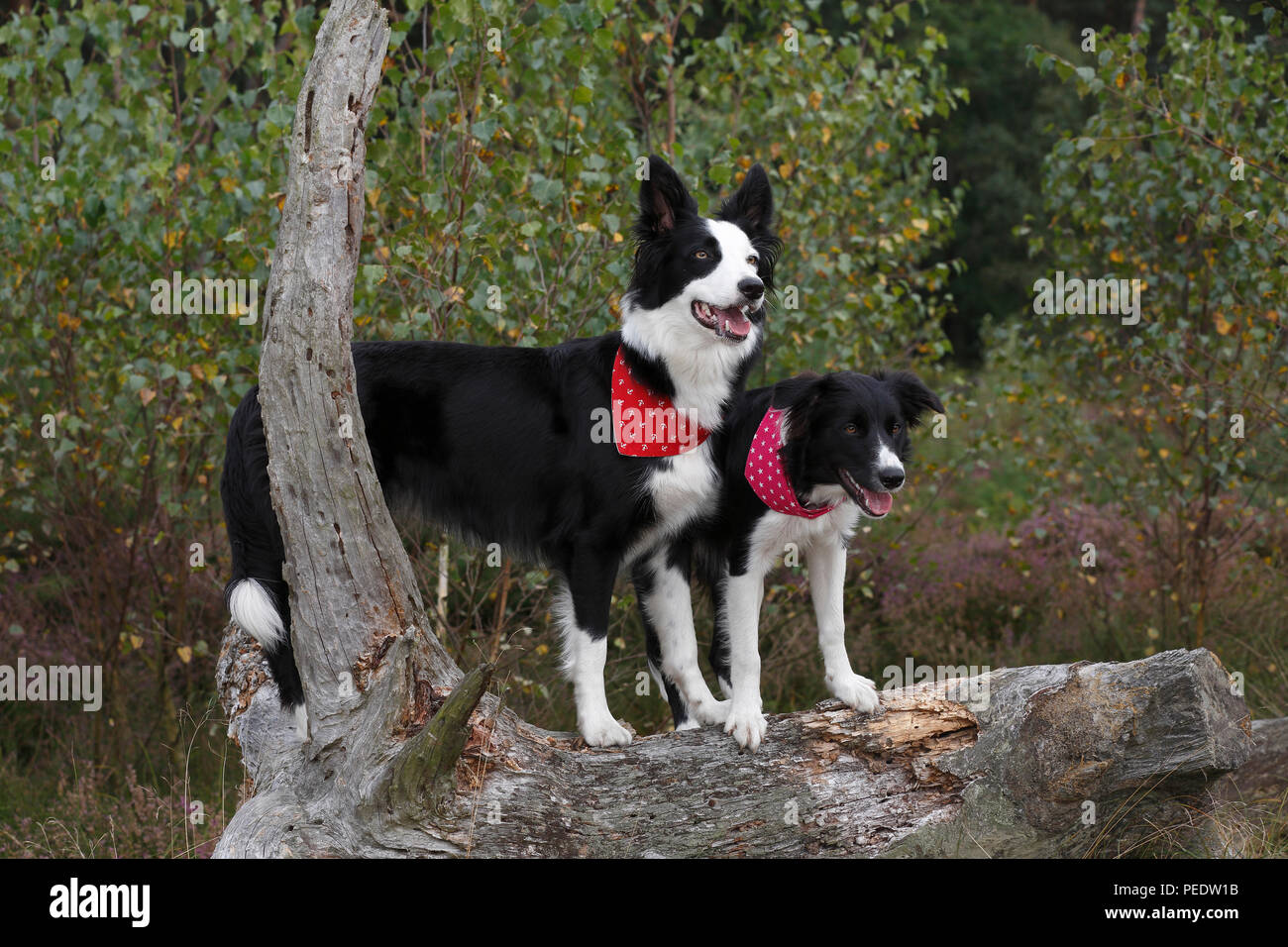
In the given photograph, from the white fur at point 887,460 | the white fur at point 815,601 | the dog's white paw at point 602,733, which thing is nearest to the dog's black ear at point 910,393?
the white fur at point 887,460

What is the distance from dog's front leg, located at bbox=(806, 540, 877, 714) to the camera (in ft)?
13.0

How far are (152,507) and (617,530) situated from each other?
3.49m

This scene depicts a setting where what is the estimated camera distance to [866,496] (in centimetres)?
392

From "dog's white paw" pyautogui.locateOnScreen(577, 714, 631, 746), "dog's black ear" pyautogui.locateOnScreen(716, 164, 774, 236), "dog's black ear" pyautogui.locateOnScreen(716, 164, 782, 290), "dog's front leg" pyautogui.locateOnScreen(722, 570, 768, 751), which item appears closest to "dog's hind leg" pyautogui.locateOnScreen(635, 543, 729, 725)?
"dog's front leg" pyautogui.locateOnScreen(722, 570, 768, 751)

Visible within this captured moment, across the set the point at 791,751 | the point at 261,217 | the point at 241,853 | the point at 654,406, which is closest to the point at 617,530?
the point at 654,406

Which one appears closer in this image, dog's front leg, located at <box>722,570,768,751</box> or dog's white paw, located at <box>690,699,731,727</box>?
dog's front leg, located at <box>722,570,768,751</box>

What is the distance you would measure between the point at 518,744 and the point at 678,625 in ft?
2.60

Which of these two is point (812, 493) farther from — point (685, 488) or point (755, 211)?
point (755, 211)

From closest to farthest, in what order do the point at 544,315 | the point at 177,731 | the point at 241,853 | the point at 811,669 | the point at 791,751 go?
the point at 241,853 → the point at 791,751 → the point at 544,315 → the point at 177,731 → the point at 811,669

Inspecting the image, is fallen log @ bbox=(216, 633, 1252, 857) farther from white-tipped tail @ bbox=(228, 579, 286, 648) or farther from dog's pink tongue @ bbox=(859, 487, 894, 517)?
dog's pink tongue @ bbox=(859, 487, 894, 517)

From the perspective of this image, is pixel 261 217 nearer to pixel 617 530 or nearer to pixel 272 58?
pixel 272 58

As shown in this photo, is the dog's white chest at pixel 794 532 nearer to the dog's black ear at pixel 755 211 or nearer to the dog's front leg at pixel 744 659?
the dog's front leg at pixel 744 659

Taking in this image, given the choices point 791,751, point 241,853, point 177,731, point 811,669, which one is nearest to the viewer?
point 241,853

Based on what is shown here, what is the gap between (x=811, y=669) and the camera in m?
7.05
